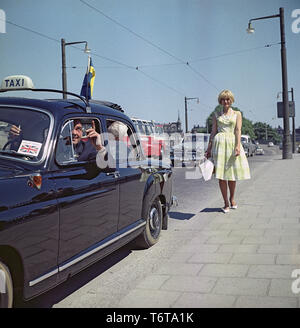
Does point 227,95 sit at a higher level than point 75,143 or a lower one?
higher

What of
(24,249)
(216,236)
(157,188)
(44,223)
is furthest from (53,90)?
(216,236)

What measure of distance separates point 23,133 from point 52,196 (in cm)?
59

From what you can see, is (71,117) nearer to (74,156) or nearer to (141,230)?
(74,156)

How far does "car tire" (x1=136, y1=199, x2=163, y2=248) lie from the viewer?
15.6ft

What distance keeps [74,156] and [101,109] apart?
2.68 ft

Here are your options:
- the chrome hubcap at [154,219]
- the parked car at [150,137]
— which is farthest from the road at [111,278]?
the parked car at [150,137]

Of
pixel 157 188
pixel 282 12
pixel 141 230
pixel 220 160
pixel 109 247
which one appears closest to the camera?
pixel 109 247

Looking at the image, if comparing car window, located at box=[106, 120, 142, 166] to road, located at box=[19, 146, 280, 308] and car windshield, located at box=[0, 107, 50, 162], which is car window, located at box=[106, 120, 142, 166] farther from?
road, located at box=[19, 146, 280, 308]

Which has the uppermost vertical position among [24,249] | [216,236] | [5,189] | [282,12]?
[282,12]

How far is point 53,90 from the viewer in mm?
3564

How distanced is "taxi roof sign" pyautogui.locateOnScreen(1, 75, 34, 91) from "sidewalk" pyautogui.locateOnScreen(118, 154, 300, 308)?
6.22 feet

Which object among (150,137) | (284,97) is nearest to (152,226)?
(284,97)

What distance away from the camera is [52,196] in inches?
111

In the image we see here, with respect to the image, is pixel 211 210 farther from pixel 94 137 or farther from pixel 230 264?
pixel 94 137
